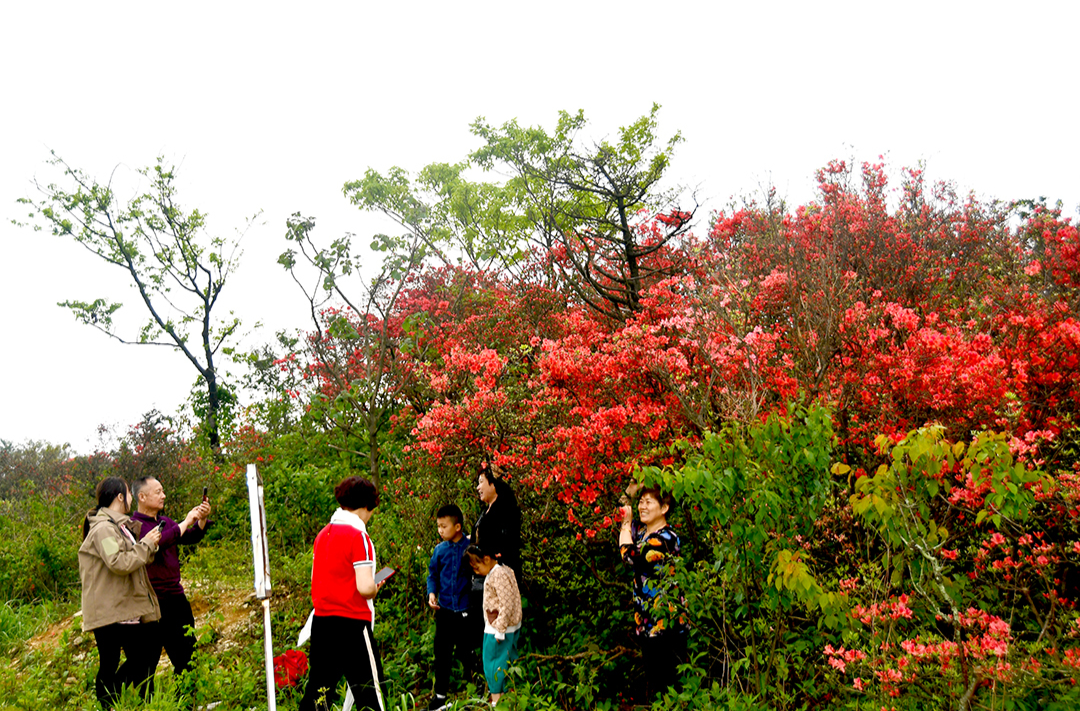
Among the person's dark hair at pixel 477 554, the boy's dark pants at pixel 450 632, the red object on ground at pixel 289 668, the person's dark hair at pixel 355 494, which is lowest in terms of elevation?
the red object on ground at pixel 289 668

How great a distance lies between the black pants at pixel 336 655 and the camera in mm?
4250

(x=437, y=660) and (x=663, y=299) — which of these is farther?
(x=663, y=299)

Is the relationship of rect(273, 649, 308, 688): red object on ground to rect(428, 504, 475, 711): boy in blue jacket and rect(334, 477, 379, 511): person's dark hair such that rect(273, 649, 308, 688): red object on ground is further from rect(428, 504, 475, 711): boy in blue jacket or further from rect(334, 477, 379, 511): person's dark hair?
rect(334, 477, 379, 511): person's dark hair

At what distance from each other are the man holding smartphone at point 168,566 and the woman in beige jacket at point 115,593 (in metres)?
0.13

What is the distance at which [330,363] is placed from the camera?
9.57m

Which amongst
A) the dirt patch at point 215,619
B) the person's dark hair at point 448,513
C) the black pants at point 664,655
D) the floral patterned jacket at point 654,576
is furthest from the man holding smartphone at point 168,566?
the black pants at point 664,655

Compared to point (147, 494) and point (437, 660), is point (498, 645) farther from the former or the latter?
point (147, 494)

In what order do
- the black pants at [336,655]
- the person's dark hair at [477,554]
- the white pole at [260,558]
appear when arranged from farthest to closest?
the person's dark hair at [477,554], the black pants at [336,655], the white pole at [260,558]

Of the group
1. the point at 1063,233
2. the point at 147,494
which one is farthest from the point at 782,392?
the point at 147,494

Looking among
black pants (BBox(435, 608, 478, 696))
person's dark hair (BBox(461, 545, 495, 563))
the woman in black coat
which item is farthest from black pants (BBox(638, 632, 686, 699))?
black pants (BBox(435, 608, 478, 696))

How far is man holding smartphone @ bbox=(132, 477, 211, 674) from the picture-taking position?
5.31m

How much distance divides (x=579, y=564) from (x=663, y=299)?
2.81 metres

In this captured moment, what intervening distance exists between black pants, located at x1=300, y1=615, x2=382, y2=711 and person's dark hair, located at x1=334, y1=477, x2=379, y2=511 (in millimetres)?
667

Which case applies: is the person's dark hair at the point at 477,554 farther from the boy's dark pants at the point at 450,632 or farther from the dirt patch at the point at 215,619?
the dirt patch at the point at 215,619
